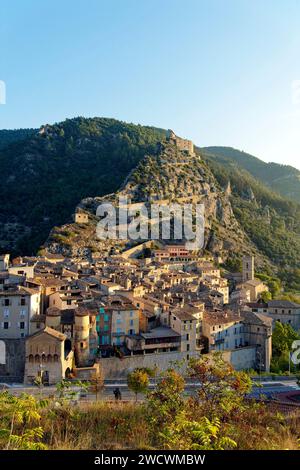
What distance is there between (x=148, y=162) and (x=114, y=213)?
1011 inches

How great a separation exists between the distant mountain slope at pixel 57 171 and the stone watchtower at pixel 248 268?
107 feet

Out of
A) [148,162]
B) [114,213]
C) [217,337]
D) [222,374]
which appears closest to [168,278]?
[217,337]

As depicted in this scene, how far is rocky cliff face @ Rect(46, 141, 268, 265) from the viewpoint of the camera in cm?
6644

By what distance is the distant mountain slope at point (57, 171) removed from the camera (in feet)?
274

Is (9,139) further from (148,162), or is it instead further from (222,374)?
(222,374)

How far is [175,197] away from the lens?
88.7 metres

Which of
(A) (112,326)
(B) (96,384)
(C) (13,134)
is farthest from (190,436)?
(C) (13,134)

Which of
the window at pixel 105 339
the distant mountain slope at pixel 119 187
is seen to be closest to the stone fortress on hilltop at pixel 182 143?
the distant mountain slope at pixel 119 187

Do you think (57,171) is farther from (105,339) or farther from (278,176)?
(278,176)

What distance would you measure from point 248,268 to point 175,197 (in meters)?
32.4

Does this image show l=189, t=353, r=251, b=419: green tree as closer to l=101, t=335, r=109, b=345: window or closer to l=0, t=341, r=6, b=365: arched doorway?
l=0, t=341, r=6, b=365: arched doorway

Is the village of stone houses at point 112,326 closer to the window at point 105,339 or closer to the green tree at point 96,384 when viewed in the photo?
the window at point 105,339

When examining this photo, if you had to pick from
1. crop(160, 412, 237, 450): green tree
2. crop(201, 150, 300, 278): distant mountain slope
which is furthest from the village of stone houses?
crop(201, 150, 300, 278): distant mountain slope

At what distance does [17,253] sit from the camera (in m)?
69.1
